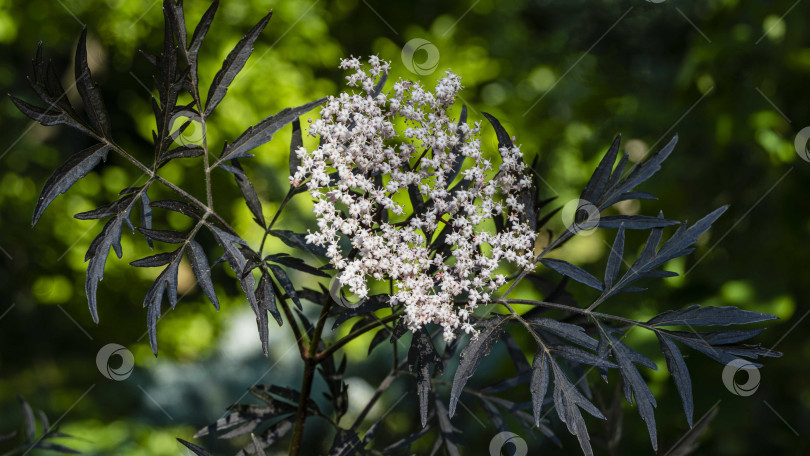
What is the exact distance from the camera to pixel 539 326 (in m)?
0.45

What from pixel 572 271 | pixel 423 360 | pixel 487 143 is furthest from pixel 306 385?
pixel 487 143

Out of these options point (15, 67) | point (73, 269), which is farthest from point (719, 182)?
point (15, 67)

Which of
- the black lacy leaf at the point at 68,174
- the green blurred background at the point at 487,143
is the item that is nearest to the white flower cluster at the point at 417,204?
the black lacy leaf at the point at 68,174

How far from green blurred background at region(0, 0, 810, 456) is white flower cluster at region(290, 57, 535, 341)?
0.83 m

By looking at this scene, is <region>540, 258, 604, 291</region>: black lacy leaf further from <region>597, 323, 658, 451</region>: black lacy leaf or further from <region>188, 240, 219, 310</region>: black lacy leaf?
<region>188, 240, 219, 310</region>: black lacy leaf

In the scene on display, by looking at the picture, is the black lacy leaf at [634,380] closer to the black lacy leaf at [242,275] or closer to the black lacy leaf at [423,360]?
the black lacy leaf at [423,360]

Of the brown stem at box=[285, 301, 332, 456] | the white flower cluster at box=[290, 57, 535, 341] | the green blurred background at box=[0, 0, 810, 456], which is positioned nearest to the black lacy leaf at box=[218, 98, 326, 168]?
the white flower cluster at box=[290, 57, 535, 341]

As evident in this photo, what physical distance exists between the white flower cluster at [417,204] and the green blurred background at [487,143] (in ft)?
2.71

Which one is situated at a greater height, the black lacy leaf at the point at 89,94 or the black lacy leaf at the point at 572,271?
the black lacy leaf at the point at 89,94

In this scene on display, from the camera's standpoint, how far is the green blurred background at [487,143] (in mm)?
1200

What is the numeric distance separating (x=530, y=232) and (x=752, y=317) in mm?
163

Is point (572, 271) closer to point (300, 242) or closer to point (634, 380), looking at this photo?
point (634, 380)

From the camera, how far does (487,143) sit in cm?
168

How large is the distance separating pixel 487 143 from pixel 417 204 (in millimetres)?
1229
